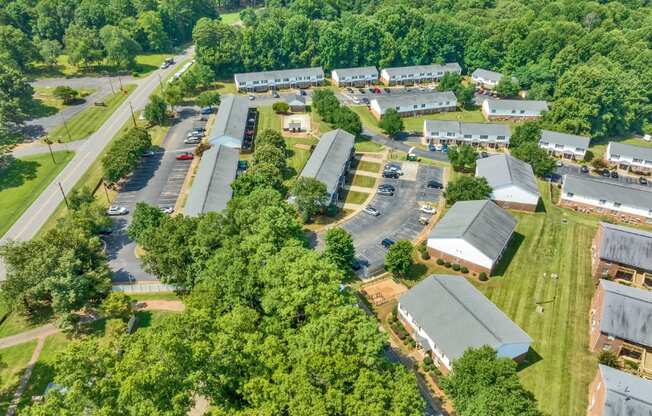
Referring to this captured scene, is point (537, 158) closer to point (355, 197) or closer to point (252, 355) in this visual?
point (355, 197)

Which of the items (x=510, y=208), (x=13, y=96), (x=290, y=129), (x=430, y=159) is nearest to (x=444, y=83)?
(x=430, y=159)

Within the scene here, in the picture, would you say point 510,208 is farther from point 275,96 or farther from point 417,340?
point 275,96

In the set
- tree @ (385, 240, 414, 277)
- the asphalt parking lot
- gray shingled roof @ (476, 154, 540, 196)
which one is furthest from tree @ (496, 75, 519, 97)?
tree @ (385, 240, 414, 277)

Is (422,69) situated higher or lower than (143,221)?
higher

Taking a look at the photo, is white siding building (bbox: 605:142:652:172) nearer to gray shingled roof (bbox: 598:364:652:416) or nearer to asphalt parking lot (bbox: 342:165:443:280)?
asphalt parking lot (bbox: 342:165:443:280)

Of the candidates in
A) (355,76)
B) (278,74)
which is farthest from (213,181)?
(355,76)

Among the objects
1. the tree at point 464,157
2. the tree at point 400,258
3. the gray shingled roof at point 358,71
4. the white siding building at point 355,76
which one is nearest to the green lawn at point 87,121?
the white siding building at point 355,76
